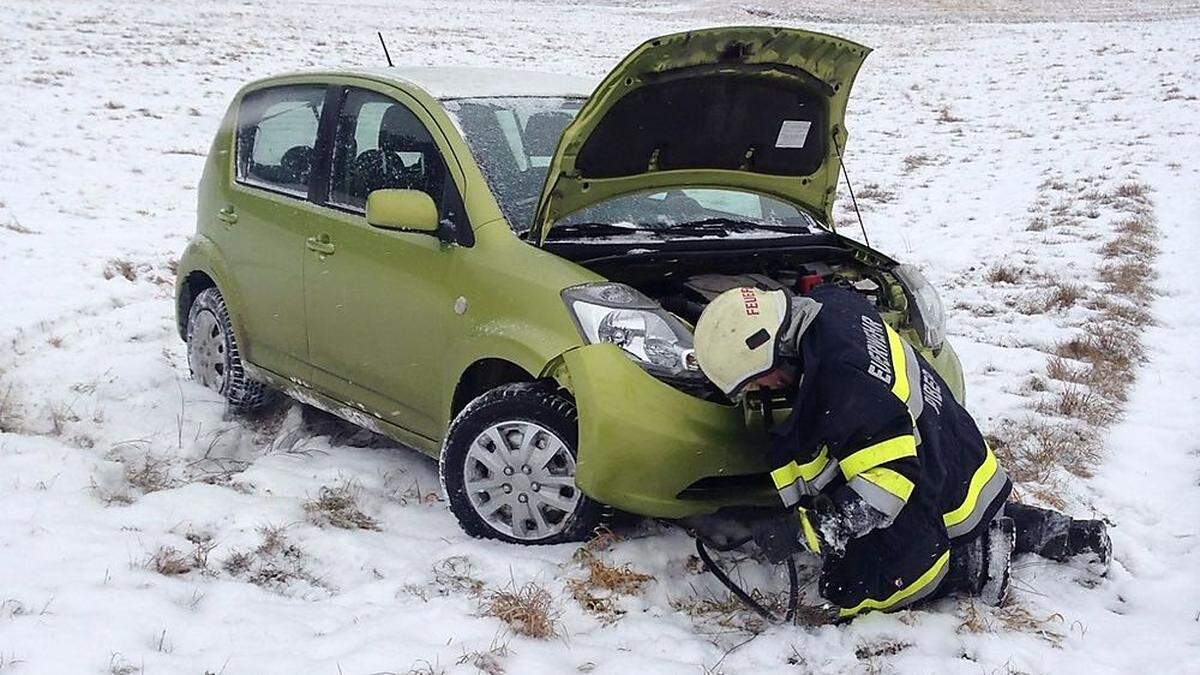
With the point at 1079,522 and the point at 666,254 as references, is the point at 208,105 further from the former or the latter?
the point at 1079,522

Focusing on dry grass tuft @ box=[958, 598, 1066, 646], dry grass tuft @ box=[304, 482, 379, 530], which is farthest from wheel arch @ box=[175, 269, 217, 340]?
dry grass tuft @ box=[958, 598, 1066, 646]

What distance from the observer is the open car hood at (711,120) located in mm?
3621

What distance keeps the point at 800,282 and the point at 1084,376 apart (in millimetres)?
2664

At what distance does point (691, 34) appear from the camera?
138 inches

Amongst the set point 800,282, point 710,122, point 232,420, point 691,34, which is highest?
point 691,34

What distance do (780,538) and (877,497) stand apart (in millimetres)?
457

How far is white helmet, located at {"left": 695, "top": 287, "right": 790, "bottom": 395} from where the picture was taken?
311 centimetres

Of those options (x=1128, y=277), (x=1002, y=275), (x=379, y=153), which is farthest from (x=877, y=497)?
(x=1128, y=277)

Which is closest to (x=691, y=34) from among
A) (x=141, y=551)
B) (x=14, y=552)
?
(x=141, y=551)

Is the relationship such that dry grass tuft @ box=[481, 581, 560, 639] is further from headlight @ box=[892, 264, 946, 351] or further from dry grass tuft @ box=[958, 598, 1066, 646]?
headlight @ box=[892, 264, 946, 351]

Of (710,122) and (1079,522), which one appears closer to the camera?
(1079,522)

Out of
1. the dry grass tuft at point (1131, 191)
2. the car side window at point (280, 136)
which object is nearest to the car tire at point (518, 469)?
the car side window at point (280, 136)

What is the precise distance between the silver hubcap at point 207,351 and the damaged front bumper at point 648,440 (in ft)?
8.65

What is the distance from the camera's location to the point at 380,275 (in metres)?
4.21
